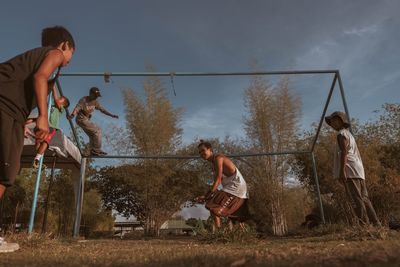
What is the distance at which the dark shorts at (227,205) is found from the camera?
3.86m

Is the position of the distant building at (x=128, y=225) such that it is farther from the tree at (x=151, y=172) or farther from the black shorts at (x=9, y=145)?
the black shorts at (x=9, y=145)

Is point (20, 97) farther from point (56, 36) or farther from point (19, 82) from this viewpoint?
point (56, 36)

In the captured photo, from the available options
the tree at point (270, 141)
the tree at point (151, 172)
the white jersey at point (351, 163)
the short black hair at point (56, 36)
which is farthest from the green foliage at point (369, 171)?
the short black hair at point (56, 36)

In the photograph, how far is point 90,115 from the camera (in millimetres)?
6004

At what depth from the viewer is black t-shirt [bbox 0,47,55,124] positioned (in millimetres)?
1858

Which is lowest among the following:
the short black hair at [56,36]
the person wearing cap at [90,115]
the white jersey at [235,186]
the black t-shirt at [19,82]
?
the white jersey at [235,186]

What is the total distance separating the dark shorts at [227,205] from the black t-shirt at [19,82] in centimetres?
242

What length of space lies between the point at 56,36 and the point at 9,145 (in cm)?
79

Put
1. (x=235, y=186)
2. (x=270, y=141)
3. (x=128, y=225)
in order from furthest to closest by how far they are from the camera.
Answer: (x=128, y=225)
(x=270, y=141)
(x=235, y=186)

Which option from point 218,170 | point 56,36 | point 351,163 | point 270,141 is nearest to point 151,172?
point 270,141

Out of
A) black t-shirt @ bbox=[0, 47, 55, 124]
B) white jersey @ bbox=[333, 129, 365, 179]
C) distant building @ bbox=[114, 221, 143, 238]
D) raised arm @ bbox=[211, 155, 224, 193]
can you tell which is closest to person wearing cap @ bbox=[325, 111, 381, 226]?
white jersey @ bbox=[333, 129, 365, 179]

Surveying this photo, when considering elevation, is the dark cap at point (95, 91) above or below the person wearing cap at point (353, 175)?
above

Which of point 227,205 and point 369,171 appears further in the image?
point 369,171

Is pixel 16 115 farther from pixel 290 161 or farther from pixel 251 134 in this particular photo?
pixel 290 161
